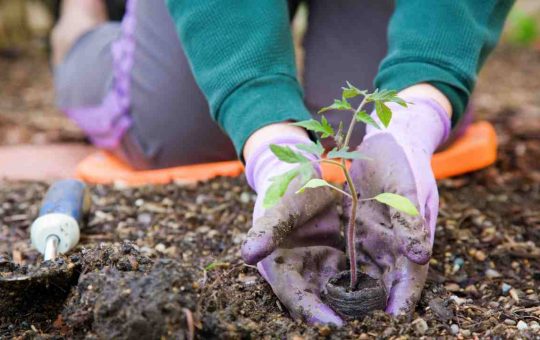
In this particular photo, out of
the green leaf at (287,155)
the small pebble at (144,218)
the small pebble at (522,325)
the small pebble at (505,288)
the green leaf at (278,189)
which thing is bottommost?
the small pebble at (144,218)

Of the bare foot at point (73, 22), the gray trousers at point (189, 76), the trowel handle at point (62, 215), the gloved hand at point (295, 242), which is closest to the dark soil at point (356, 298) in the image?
the gloved hand at point (295, 242)

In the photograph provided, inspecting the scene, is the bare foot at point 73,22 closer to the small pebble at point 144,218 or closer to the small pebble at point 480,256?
the small pebble at point 144,218

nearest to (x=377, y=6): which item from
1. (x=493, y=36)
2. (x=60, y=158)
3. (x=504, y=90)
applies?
(x=493, y=36)

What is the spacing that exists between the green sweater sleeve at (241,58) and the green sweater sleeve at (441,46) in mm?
203

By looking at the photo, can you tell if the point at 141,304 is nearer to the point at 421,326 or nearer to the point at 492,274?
the point at 421,326

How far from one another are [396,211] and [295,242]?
0.58ft

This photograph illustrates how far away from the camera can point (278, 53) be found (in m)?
1.32

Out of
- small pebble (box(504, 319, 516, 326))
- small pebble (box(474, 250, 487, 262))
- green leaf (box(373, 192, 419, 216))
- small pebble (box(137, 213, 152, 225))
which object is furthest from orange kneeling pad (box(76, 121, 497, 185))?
green leaf (box(373, 192, 419, 216))

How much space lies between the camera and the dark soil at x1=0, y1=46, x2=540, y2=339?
2.80ft

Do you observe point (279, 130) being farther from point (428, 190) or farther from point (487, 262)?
point (487, 262)

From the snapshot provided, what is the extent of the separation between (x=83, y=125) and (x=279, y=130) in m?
1.08

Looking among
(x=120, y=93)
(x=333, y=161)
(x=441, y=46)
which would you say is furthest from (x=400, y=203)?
(x=120, y=93)

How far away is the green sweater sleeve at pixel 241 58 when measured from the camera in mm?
1268

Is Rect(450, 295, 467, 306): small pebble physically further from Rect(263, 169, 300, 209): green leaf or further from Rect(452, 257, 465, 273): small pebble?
Rect(263, 169, 300, 209): green leaf
